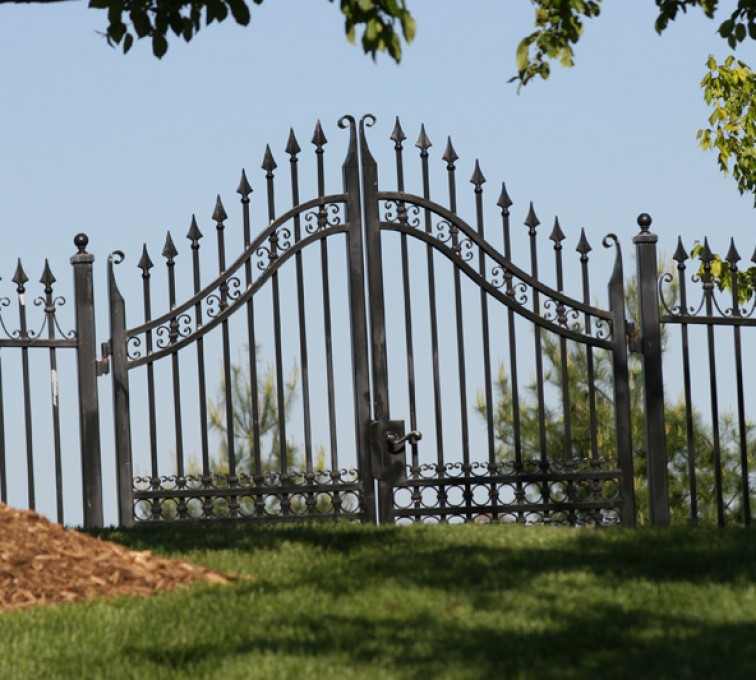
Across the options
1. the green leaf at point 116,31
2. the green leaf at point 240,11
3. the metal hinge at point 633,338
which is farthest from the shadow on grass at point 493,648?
the metal hinge at point 633,338

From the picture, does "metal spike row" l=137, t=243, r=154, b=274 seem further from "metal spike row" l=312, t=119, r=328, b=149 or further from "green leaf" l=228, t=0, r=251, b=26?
"green leaf" l=228, t=0, r=251, b=26

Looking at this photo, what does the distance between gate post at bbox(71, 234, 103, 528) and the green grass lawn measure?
74.4 inches

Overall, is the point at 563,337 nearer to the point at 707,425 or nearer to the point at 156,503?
the point at 156,503

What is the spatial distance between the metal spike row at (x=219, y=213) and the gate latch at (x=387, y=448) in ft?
6.76

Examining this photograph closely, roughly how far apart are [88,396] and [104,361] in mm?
307

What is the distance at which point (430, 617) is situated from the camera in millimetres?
6484

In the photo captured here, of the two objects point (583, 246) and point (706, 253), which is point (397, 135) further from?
point (706, 253)

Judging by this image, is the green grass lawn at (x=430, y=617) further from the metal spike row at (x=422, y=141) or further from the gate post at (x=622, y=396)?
the metal spike row at (x=422, y=141)

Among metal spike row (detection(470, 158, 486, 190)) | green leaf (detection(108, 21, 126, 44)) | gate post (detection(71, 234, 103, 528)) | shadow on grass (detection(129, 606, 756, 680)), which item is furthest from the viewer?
metal spike row (detection(470, 158, 486, 190))

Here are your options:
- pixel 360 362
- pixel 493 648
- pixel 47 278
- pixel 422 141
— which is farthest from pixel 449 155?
pixel 493 648

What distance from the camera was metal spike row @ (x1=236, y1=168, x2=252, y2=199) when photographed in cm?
1024

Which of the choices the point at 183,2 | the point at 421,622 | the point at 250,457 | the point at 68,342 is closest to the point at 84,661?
the point at 421,622

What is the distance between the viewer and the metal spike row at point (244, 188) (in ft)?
33.6

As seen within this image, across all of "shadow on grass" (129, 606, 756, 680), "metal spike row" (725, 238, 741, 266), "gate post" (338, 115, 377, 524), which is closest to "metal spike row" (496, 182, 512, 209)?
"gate post" (338, 115, 377, 524)
